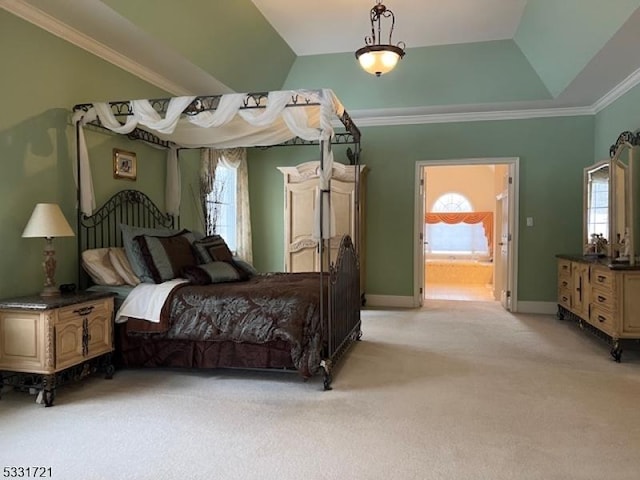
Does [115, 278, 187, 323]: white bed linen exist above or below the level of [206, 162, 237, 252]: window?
below

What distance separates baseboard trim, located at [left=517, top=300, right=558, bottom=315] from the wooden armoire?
2.30m

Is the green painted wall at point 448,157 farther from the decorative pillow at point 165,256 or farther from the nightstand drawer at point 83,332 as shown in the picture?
the nightstand drawer at point 83,332

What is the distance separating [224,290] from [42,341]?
4.11 feet

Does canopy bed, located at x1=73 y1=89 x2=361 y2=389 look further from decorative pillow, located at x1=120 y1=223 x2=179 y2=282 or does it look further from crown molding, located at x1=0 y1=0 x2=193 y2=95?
crown molding, located at x1=0 y1=0 x2=193 y2=95

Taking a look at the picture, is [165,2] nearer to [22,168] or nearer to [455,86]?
[22,168]

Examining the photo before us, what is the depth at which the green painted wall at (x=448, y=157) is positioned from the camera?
6.12 meters

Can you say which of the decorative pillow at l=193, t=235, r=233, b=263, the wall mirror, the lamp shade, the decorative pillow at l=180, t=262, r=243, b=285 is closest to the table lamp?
the lamp shade

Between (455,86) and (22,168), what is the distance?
15.6ft

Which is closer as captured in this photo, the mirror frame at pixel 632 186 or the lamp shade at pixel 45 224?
the lamp shade at pixel 45 224

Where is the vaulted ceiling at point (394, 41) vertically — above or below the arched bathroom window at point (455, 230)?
above

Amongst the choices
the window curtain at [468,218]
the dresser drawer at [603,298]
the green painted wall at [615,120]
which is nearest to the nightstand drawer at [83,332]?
the dresser drawer at [603,298]

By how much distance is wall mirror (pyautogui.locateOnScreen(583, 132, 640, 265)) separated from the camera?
4.52 metres

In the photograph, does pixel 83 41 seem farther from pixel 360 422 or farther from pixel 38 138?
pixel 360 422

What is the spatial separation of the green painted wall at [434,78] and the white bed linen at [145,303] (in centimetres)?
362
